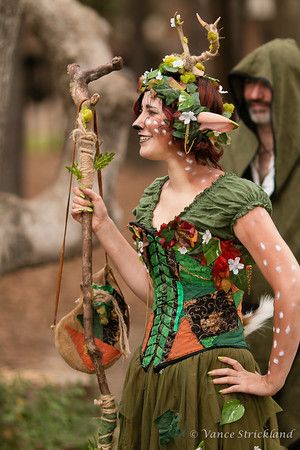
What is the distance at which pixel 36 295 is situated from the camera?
11805 millimetres

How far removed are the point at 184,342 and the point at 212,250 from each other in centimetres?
31

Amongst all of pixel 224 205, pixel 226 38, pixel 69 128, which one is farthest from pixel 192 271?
pixel 226 38

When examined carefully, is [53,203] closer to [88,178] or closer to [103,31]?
[103,31]

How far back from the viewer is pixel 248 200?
323cm

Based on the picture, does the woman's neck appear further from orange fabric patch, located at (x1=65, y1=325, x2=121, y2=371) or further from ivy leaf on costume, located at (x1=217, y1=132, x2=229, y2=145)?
orange fabric patch, located at (x1=65, y1=325, x2=121, y2=371)

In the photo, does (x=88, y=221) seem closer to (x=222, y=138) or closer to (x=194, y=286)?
(x=194, y=286)

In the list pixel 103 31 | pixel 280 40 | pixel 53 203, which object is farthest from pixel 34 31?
pixel 280 40

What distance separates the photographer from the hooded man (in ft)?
14.9

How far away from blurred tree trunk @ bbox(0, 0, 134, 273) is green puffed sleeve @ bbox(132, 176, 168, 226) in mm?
1721

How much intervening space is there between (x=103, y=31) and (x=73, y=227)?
1.22m

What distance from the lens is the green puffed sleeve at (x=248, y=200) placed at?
3.21 m

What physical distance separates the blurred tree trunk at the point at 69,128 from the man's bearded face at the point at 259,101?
723 millimetres

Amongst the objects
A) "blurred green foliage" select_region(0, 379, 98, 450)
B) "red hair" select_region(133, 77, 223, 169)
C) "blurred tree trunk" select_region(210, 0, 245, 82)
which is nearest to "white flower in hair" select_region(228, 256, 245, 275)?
"red hair" select_region(133, 77, 223, 169)

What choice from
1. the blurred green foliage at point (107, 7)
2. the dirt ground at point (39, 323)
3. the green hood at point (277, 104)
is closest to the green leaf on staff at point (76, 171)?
the green hood at point (277, 104)
